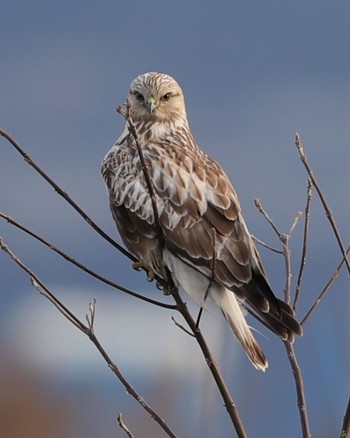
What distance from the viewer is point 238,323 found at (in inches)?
229

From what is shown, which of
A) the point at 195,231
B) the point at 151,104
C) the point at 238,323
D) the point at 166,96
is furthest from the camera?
the point at 166,96

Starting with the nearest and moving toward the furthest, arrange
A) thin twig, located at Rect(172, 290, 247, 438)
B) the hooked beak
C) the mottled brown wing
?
thin twig, located at Rect(172, 290, 247, 438), the mottled brown wing, the hooked beak

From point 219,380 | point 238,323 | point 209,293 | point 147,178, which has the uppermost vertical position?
point 147,178

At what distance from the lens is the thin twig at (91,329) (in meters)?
5.20

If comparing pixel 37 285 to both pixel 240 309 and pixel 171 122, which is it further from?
pixel 171 122

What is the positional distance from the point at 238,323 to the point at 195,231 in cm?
44

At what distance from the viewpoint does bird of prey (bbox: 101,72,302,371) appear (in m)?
5.72

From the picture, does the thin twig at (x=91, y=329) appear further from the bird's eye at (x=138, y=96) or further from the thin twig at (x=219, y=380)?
the bird's eye at (x=138, y=96)

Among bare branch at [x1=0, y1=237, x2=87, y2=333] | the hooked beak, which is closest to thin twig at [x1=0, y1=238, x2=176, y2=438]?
bare branch at [x1=0, y1=237, x2=87, y2=333]

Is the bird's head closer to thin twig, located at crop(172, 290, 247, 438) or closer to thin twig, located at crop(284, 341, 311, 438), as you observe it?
thin twig, located at crop(284, 341, 311, 438)

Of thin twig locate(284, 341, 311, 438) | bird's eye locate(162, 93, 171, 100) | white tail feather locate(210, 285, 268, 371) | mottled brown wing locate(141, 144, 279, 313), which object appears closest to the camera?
thin twig locate(284, 341, 311, 438)

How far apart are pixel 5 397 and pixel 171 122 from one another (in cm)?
2271

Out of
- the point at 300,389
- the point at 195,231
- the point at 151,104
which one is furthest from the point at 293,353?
the point at 151,104

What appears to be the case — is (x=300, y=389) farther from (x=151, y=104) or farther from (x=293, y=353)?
(x=151, y=104)
